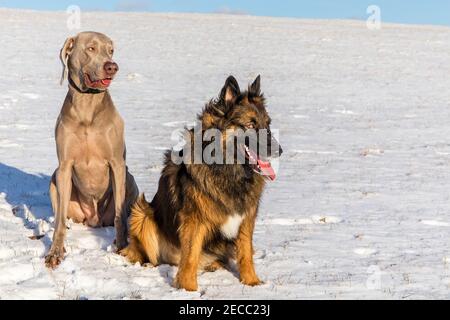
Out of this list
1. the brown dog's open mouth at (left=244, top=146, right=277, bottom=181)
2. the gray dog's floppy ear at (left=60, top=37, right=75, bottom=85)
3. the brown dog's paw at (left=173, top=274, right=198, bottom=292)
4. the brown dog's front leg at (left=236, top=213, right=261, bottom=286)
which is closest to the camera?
the brown dog's paw at (left=173, top=274, right=198, bottom=292)

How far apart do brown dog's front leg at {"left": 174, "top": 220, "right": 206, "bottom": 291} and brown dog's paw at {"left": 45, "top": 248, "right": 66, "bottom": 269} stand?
1.27m

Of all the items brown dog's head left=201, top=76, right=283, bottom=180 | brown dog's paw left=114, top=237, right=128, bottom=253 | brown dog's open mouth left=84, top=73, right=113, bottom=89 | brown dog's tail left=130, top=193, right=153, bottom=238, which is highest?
brown dog's open mouth left=84, top=73, right=113, bottom=89

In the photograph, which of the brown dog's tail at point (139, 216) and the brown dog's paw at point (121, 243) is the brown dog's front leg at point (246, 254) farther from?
the brown dog's paw at point (121, 243)

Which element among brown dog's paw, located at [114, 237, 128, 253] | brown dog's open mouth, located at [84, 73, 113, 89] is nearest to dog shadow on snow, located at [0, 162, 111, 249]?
brown dog's paw, located at [114, 237, 128, 253]

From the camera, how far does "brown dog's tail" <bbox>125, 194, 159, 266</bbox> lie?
240 inches

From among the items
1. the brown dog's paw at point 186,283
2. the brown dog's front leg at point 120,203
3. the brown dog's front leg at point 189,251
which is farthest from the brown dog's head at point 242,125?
the brown dog's front leg at point 120,203

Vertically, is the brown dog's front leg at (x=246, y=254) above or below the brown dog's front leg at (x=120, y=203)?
below

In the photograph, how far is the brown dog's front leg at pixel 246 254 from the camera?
5.64m

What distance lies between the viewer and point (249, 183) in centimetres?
566

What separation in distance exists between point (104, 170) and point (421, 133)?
11.5 meters

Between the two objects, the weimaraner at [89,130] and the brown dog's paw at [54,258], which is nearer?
the brown dog's paw at [54,258]

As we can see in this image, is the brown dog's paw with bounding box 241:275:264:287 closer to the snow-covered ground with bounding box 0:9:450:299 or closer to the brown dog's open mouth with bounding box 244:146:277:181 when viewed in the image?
the snow-covered ground with bounding box 0:9:450:299

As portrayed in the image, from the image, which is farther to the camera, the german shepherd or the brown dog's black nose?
the brown dog's black nose

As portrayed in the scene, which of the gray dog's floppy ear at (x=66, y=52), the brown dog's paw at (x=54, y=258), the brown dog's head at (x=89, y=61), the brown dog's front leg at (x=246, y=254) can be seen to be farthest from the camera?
the gray dog's floppy ear at (x=66, y=52)
